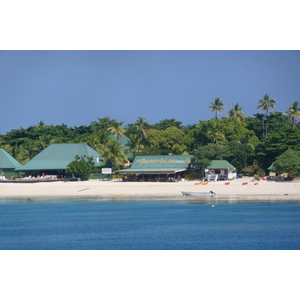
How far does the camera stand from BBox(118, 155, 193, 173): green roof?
5022cm

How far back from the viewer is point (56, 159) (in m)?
56.5

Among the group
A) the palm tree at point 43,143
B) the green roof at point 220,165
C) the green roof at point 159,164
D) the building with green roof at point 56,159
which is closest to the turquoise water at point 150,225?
the green roof at point 220,165

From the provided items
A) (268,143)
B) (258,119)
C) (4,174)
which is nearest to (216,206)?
(268,143)

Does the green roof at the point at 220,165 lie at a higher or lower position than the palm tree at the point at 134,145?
lower

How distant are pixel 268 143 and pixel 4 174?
32368mm

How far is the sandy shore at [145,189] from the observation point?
39531 mm

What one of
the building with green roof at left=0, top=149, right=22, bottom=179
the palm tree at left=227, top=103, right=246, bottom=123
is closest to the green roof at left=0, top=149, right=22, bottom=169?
the building with green roof at left=0, top=149, right=22, bottom=179

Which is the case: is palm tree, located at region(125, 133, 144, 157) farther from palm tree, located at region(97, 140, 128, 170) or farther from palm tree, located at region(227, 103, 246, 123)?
palm tree, located at region(227, 103, 246, 123)

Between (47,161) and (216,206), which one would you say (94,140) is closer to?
(47,161)

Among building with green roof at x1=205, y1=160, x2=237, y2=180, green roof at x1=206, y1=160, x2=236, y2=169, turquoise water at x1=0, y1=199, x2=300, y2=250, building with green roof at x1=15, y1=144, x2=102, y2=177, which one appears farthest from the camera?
building with green roof at x1=15, y1=144, x2=102, y2=177

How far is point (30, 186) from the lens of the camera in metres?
45.6

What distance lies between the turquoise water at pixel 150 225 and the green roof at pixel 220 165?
13739 mm

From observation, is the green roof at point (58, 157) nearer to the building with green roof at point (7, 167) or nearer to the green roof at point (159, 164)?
the building with green roof at point (7, 167)

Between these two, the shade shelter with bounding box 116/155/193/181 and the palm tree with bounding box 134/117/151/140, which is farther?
the palm tree with bounding box 134/117/151/140
